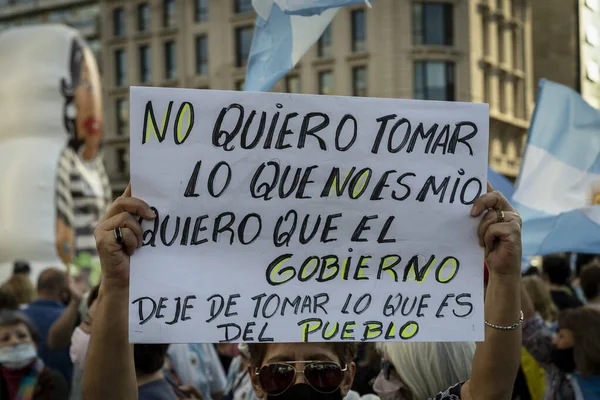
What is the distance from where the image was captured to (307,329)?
81.2 inches

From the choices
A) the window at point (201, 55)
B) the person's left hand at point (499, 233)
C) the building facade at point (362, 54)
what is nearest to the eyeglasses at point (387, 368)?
the person's left hand at point (499, 233)

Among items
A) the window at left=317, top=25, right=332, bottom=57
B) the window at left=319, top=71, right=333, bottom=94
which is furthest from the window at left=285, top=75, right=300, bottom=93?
the window at left=317, top=25, right=332, bottom=57

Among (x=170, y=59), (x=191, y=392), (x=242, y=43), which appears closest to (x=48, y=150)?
(x=191, y=392)

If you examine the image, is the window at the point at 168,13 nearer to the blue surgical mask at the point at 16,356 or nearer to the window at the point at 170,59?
the window at the point at 170,59

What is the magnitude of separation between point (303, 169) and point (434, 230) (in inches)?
14.5

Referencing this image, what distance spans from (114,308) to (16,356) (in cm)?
240

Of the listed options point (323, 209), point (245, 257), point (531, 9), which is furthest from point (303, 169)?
point (531, 9)

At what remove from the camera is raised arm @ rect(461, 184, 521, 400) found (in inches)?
80.6

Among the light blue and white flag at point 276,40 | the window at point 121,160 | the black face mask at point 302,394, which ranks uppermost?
the light blue and white flag at point 276,40

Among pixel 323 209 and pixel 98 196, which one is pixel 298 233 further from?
pixel 98 196

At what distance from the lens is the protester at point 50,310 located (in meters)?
5.11

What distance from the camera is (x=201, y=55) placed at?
3706 centimetres

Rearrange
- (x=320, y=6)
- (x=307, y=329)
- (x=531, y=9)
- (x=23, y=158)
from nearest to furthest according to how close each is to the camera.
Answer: (x=307, y=329), (x=320, y=6), (x=23, y=158), (x=531, y=9)

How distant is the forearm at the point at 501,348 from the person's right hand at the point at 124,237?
0.88m
